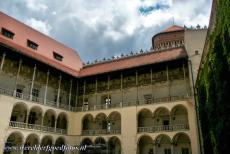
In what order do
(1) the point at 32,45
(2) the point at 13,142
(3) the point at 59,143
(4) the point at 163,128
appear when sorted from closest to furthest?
(2) the point at 13,142, (4) the point at 163,128, (3) the point at 59,143, (1) the point at 32,45

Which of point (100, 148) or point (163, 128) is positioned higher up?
point (163, 128)

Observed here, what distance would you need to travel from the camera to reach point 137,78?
87.2ft

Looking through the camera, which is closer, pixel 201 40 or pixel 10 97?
pixel 10 97

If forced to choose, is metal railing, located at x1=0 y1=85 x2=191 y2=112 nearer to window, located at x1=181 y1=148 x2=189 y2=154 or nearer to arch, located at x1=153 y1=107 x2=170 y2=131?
arch, located at x1=153 y1=107 x2=170 y2=131

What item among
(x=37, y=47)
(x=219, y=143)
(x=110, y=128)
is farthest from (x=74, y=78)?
(x=219, y=143)

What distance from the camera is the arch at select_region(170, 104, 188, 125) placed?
2318 centimetres

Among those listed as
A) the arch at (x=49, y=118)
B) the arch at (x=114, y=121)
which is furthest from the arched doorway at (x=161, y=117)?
the arch at (x=49, y=118)

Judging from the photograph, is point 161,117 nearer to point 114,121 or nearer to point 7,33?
point 114,121

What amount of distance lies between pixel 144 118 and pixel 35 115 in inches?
431

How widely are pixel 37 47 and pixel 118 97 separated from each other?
1062 cm

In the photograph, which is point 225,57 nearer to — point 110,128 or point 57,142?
point 110,128

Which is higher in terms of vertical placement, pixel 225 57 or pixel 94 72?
pixel 94 72

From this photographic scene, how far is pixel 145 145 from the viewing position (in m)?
24.4

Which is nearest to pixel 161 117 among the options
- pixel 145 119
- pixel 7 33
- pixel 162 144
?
pixel 145 119
